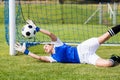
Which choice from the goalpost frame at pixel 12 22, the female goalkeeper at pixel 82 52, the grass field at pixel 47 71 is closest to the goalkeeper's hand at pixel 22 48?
the female goalkeeper at pixel 82 52

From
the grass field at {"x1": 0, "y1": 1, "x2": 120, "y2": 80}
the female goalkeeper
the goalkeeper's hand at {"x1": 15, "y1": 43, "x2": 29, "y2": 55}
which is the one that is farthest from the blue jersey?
the goalkeeper's hand at {"x1": 15, "y1": 43, "x2": 29, "y2": 55}

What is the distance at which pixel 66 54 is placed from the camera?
26.4 feet

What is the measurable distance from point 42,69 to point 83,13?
694 inches

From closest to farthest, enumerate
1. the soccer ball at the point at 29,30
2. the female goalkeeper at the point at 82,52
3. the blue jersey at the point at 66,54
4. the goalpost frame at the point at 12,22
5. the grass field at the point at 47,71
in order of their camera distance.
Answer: the grass field at the point at 47,71 → the female goalkeeper at the point at 82,52 → the blue jersey at the point at 66,54 → the soccer ball at the point at 29,30 → the goalpost frame at the point at 12,22

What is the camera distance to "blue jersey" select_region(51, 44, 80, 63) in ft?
26.2

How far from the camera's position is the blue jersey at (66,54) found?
7984 millimetres

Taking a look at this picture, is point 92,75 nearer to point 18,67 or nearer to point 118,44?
point 18,67

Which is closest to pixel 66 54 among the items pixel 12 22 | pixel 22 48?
pixel 22 48

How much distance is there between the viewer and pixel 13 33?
8.80 m

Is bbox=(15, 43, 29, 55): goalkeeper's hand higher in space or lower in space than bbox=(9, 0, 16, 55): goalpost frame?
lower

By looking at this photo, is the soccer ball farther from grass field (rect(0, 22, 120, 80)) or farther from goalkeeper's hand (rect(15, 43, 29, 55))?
grass field (rect(0, 22, 120, 80))

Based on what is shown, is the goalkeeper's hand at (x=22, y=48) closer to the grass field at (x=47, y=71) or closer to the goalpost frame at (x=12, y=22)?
the grass field at (x=47, y=71)

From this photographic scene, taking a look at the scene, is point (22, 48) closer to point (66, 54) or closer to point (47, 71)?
point (66, 54)

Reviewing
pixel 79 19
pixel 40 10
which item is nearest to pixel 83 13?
pixel 79 19
